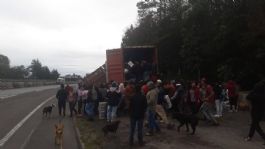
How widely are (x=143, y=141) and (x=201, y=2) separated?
109ft

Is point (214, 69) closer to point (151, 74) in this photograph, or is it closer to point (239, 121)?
point (151, 74)

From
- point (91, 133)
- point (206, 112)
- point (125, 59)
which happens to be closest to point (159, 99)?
point (206, 112)

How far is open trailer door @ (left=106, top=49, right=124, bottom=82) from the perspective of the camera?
25.3 m

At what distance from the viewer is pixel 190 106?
21.6 metres

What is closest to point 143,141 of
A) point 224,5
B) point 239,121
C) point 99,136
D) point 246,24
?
point 99,136

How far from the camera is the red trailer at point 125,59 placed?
997 inches

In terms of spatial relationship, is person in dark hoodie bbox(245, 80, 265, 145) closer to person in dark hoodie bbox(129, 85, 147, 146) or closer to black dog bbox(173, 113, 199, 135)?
black dog bbox(173, 113, 199, 135)

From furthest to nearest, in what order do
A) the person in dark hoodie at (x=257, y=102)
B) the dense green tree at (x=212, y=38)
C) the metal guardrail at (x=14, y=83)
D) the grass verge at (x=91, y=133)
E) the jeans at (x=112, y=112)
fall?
the metal guardrail at (x=14, y=83) → the dense green tree at (x=212, y=38) → the jeans at (x=112, y=112) → the grass verge at (x=91, y=133) → the person in dark hoodie at (x=257, y=102)

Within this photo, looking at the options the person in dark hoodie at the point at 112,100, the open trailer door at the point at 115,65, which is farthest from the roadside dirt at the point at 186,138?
the open trailer door at the point at 115,65

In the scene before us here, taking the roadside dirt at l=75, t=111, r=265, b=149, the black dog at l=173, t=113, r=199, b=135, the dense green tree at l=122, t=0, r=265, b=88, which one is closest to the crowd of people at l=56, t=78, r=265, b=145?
the roadside dirt at l=75, t=111, r=265, b=149

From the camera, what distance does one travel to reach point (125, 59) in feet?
84.6

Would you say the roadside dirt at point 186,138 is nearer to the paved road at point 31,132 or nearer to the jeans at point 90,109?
the paved road at point 31,132

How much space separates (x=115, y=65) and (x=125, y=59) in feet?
2.03

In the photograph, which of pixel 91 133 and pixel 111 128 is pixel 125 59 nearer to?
pixel 91 133
